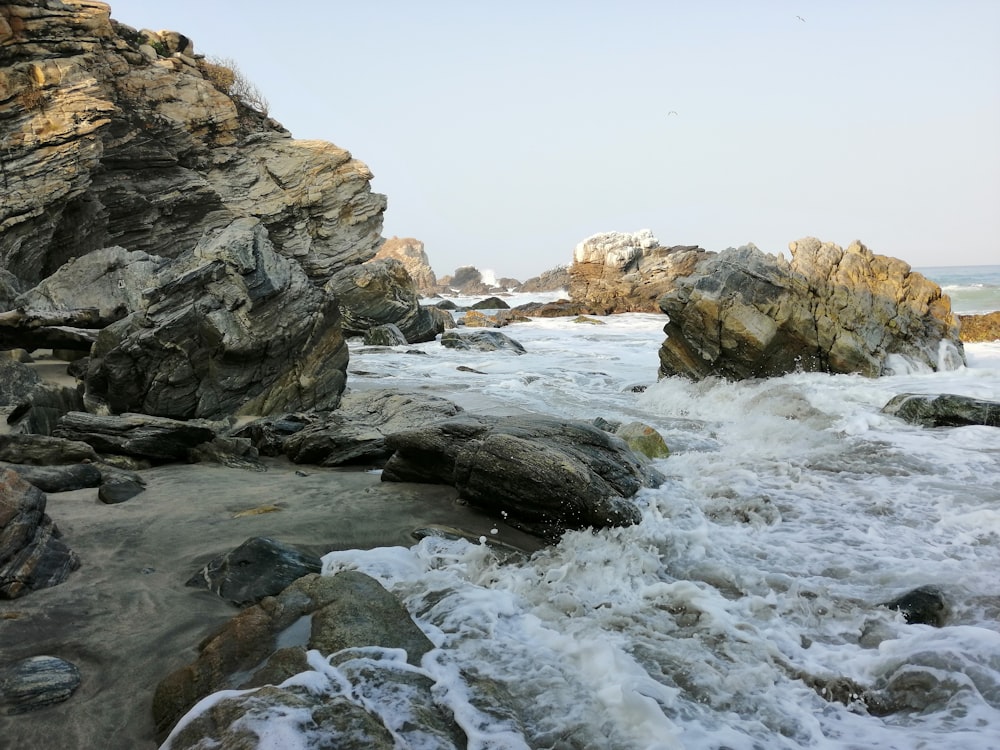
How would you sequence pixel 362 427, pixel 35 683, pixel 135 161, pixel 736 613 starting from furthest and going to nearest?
pixel 135 161
pixel 362 427
pixel 736 613
pixel 35 683

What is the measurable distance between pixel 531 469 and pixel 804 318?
338 inches

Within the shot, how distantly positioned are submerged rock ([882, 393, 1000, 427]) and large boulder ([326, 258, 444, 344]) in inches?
593

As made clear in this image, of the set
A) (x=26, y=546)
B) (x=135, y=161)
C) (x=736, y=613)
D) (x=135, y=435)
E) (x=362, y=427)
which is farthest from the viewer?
(x=135, y=161)

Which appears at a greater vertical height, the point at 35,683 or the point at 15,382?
the point at 35,683

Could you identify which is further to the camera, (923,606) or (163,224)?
(163,224)

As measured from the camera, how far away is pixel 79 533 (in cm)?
419

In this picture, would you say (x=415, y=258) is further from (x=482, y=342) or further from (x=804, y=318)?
(x=804, y=318)

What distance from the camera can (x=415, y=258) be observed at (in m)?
71.8

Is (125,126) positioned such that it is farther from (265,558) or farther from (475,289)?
(475,289)

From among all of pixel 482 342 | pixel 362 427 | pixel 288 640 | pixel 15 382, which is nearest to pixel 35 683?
pixel 288 640

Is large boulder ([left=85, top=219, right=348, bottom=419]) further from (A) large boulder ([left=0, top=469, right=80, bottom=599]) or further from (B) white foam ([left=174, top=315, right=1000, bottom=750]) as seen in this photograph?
(B) white foam ([left=174, top=315, right=1000, bottom=750])

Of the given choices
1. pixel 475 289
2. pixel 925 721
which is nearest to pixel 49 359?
pixel 925 721

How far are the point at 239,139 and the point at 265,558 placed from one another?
20.6 m

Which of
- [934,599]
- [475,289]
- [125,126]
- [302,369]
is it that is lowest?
[475,289]
